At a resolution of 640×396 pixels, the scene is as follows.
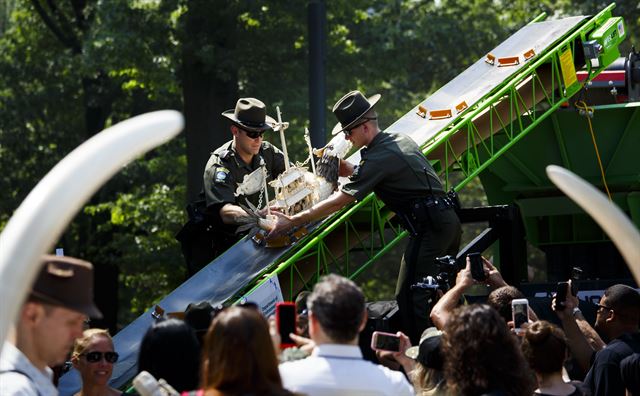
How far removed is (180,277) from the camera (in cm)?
2394

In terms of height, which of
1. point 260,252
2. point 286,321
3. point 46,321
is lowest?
point 260,252

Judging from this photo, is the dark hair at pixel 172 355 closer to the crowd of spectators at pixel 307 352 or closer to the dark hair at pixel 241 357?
the crowd of spectators at pixel 307 352

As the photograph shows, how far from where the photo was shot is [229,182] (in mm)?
11125

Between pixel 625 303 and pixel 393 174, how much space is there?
7.63ft

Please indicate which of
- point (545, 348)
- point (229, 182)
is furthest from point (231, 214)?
point (545, 348)

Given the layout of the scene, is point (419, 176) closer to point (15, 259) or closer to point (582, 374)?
point (582, 374)

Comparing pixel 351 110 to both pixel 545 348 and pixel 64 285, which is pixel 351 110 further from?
pixel 64 285

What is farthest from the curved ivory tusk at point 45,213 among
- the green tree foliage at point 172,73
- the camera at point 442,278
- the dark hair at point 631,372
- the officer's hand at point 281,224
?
the green tree foliage at point 172,73

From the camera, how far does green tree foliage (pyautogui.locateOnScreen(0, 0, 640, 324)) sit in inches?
898

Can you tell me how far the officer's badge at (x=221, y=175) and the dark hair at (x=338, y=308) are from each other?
18.8ft

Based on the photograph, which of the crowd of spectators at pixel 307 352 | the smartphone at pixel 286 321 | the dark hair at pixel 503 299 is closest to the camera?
the crowd of spectators at pixel 307 352

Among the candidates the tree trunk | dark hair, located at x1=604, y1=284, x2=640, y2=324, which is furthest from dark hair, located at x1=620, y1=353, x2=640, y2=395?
the tree trunk

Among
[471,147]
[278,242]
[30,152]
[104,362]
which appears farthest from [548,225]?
[30,152]

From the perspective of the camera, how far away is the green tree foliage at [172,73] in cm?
2280
